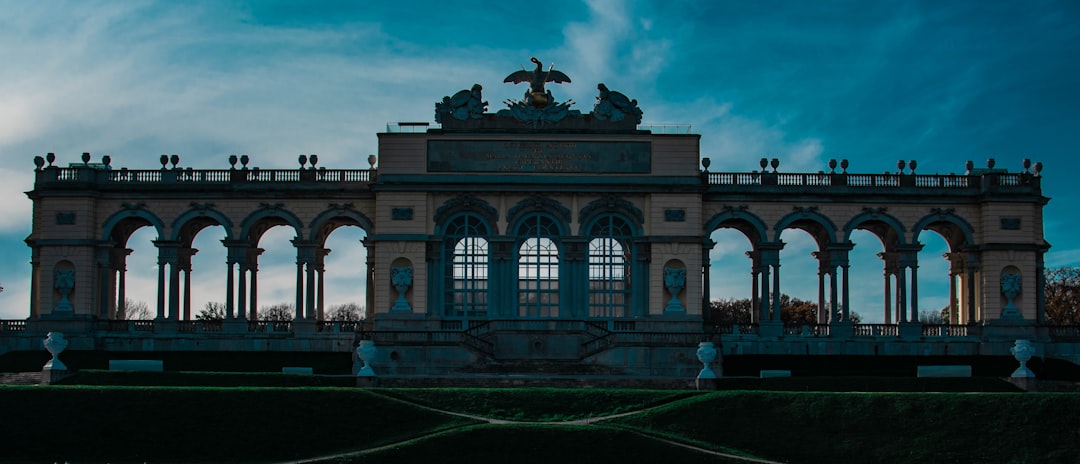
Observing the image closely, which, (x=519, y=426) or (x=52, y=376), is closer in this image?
(x=519, y=426)

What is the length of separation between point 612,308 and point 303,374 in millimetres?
19453

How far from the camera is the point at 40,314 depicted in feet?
205

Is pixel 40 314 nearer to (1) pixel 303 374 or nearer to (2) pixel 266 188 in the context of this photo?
(2) pixel 266 188

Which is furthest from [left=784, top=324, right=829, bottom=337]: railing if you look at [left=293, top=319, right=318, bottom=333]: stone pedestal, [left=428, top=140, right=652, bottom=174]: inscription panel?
[left=293, top=319, right=318, bottom=333]: stone pedestal

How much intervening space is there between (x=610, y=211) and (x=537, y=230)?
3.70m

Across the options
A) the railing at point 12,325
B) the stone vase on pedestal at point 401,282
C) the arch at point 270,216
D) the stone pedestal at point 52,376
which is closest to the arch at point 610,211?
the stone vase on pedestal at point 401,282

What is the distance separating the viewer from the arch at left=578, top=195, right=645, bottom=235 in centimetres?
6197

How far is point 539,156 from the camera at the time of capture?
62406 mm

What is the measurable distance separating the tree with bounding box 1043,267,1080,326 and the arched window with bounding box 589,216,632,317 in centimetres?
3540

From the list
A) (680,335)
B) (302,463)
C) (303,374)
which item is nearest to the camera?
(302,463)

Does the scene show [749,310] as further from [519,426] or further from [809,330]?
[519,426]

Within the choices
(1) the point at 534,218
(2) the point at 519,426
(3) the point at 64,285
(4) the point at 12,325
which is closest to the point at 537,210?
(1) the point at 534,218

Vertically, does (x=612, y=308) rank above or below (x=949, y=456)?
above

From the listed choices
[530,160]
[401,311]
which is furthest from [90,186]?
[530,160]
